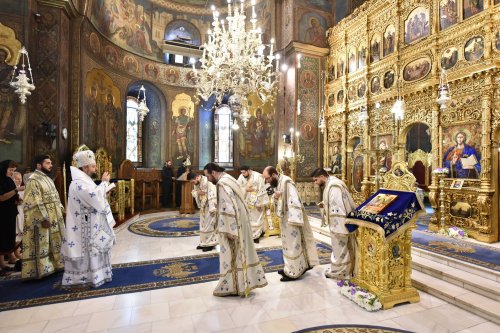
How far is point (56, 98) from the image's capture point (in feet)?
26.5

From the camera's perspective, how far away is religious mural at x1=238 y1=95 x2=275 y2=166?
610 inches

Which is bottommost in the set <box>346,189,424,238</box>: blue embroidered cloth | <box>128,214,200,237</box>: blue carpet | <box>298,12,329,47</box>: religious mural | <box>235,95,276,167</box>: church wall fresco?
<box>128,214,200,237</box>: blue carpet

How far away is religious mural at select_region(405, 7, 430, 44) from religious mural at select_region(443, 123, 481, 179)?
3.38m

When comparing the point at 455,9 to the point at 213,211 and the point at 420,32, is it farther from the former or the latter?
the point at 213,211

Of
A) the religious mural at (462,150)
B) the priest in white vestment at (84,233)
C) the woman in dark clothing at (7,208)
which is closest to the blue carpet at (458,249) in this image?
the religious mural at (462,150)

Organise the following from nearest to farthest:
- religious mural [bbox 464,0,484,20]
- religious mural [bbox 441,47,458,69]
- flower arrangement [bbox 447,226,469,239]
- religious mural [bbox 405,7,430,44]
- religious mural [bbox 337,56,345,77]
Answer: flower arrangement [bbox 447,226,469,239] → religious mural [bbox 464,0,484,20] → religious mural [bbox 441,47,458,69] → religious mural [bbox 405,7,430,44] → religious mural [bbox 337,56,345,77]

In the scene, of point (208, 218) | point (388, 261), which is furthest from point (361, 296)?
point (208, 218)

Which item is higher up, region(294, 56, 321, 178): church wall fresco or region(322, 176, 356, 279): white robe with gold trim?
region(294, 56, 321, 178): church wall fresco

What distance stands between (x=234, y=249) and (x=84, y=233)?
8.18 feet

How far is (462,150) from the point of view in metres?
7.57

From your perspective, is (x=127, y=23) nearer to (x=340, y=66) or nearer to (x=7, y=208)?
(x=340, y=66)

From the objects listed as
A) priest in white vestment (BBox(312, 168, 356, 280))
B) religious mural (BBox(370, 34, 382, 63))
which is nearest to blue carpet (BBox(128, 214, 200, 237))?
priest in white vestment (BBox(312, 168, 356, 280))

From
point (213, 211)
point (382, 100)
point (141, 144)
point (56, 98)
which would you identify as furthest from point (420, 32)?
point (141, 144)

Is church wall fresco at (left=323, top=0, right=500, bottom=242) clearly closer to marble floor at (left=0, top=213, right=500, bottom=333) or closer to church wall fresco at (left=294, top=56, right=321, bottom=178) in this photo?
church wall fresco at (left=294, top=56, right=321, bottom=178)
